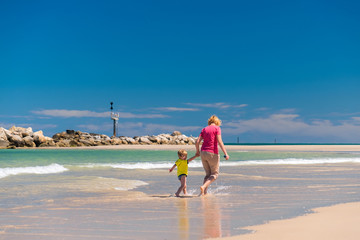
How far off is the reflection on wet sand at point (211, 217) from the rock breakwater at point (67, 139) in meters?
54.1

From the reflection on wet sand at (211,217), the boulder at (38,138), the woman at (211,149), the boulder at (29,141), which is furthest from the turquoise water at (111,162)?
the boulder at (38,138)

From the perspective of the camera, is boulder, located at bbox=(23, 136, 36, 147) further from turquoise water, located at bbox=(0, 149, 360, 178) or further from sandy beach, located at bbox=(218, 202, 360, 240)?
sandy beach, located at bbox=(218, 202, 360, 240)

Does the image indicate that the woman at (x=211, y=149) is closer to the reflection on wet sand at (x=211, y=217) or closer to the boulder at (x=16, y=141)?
the reflection on wet sand at (x=211, y=217)

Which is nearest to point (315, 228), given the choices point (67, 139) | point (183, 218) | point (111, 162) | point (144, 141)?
point (183, 218)

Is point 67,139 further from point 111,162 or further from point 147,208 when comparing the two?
point 147,208

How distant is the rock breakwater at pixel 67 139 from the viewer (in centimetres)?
5753

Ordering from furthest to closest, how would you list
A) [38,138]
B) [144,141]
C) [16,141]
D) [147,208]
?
1. [144,141]
2. [38,138]
3. [16,141]
4. [147,208]

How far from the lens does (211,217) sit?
18.8 ft

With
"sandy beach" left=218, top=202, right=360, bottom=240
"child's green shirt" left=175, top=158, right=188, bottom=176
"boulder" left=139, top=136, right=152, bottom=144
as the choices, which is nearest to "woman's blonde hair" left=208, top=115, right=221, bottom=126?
"child's green shirt" left=175, top=158, right=188, bottom=176

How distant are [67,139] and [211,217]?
6443 cm

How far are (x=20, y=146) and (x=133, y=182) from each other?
169 ft

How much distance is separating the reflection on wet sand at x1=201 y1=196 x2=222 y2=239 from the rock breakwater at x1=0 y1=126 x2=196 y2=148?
177 ft

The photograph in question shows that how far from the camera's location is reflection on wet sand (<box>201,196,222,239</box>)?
15.4ft

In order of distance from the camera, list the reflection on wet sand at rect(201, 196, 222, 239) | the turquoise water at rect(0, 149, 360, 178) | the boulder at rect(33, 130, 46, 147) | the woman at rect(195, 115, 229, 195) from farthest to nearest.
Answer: the boulder at rect(33, 130, 46, 147) → the turquoise water at rect(0, 149, 360, 178) → the woman at rect(195, 115, 229, 195) → the reflection on wet sand at rect(201, 196, 222, 239)
